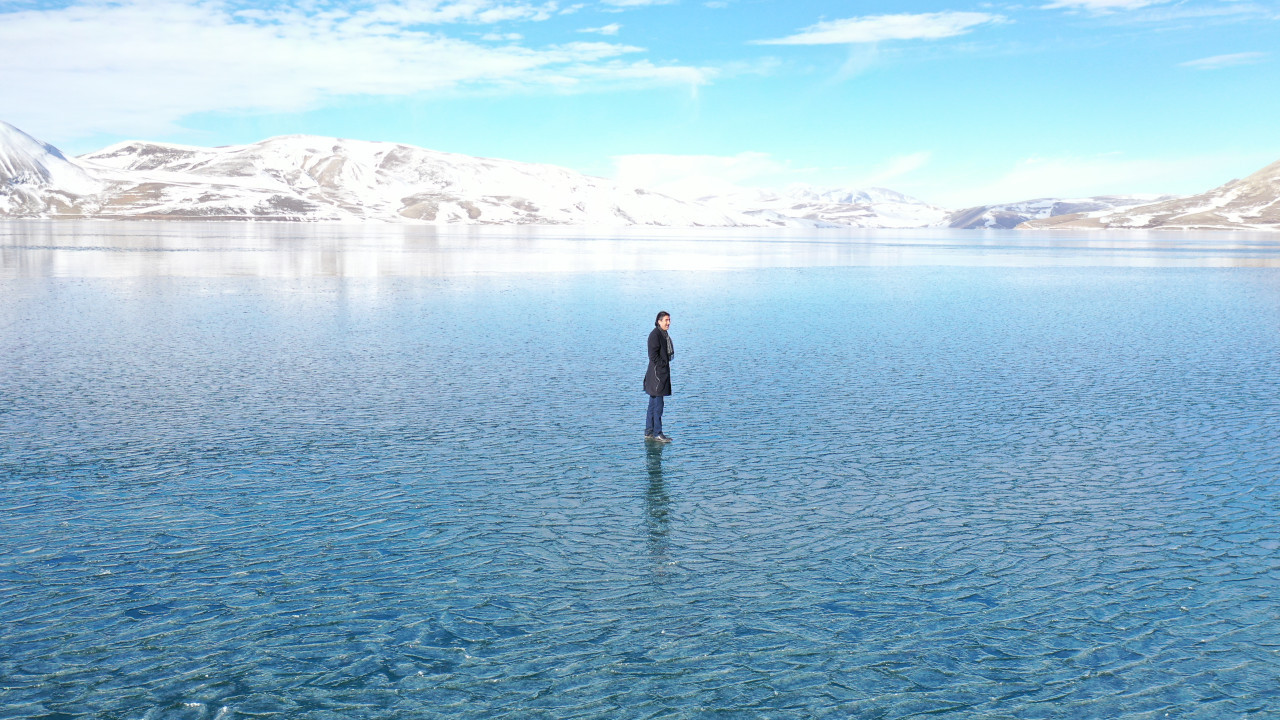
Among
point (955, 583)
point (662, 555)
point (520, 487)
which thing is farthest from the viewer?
point (520, 487)

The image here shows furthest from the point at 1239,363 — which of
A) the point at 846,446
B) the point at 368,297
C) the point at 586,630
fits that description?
the point at 368,297

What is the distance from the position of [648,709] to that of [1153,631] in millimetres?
7060

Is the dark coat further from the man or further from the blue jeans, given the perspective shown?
the blue jeans

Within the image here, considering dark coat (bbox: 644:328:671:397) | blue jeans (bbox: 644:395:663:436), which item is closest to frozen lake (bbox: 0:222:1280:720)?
blue jeans (bbox: 644:395:663:436)

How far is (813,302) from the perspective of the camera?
5975 centimetres

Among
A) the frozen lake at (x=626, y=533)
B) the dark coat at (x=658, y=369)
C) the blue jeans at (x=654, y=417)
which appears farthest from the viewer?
the blue jeans at (x=654, y=417)

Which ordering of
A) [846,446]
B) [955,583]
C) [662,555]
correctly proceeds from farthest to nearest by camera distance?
[846,446] → [662,555] → [955,583]

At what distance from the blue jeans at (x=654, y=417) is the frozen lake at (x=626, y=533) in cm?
66

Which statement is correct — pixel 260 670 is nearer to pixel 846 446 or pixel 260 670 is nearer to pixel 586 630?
pixel 586 630

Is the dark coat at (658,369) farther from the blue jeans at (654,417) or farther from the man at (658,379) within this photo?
the blue jeans at (654,417)

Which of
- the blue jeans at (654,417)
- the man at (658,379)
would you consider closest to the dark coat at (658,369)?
the man at (658,379)

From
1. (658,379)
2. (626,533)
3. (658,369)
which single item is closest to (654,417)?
(658,379)

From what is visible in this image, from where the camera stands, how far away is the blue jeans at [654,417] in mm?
22578

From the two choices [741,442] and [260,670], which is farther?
[741,442]
